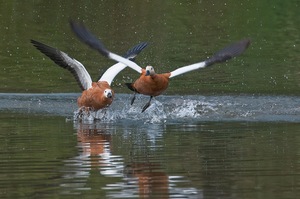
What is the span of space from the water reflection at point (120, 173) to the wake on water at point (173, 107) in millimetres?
2940

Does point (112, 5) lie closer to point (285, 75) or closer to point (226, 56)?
point (285, 75)

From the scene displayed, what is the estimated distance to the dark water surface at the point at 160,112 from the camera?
11.5 metres

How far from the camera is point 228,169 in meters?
12.2

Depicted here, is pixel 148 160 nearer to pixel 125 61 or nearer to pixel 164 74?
pixel 164 74

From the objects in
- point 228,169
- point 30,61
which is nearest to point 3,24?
point 30,61

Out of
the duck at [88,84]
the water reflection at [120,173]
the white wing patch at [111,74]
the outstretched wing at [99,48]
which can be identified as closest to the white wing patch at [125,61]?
the outstretched wing at [99,48]

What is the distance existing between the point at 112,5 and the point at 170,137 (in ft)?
73.7

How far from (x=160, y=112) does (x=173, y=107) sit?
850mm

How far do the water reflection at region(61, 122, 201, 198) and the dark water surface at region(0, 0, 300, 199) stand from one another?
1 centimetres

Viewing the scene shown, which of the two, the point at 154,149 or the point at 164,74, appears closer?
the point at 154,149

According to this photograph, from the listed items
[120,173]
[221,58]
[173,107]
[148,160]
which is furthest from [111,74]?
[120,173]

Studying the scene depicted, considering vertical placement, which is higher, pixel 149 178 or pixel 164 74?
pixel 164 74

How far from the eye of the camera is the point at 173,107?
63.4 ft

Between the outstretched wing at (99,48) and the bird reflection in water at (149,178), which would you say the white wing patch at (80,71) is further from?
the bird reflection in water at (149,178)
